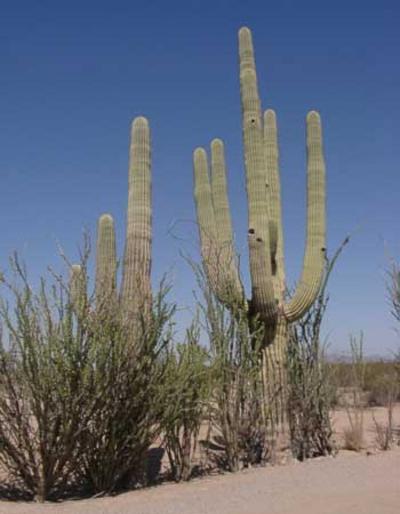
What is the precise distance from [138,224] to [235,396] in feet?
9.30

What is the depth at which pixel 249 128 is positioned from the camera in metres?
→ 12.2

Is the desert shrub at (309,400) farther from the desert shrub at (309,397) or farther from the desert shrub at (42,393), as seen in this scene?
the desert shrub at (42,393)

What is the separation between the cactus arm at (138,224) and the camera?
8836 mm

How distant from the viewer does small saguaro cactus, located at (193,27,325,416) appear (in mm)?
11320

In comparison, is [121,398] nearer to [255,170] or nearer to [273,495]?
[273,495]

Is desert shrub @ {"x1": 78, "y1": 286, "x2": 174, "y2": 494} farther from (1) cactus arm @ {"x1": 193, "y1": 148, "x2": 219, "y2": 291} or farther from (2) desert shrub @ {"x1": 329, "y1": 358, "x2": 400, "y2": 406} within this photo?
(2) desert shrub @ {"x1": 329, "y1": 358, "x2": 400, "y2": 406}

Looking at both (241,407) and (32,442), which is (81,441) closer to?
(32,442)

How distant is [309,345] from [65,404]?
470 cm

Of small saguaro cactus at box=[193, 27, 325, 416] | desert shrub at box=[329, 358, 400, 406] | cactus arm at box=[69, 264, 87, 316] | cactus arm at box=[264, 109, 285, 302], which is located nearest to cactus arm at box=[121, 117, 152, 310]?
cactus arm at box=[69, 264, 87, 316]

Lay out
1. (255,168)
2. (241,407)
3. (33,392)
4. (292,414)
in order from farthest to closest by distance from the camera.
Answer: (255,168) < (292,414) < (241,407) < (33,392)

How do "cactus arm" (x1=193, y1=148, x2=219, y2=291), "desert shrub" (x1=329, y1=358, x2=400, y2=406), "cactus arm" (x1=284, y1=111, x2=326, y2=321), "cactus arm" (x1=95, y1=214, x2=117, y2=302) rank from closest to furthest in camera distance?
"cactus arm" (x1=95, y1=214, x2=117, y2=302) < "cactus arm" (x1=284, y1=111, x2=326, y2=321) < "cactus arm" (x1=193, y1=148, x2=219, y2=291) < "desert shrub" (x1=329, y1=358, x2=400, y2=406)

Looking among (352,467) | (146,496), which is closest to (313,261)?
(352,467)

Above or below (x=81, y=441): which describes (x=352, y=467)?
below

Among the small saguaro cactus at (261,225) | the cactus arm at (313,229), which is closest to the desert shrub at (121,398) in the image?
the small saguaro cactus at (261,225)
